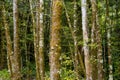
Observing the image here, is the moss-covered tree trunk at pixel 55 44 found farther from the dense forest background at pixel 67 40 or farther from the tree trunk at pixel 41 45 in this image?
the tree trunk at pixel 41 45

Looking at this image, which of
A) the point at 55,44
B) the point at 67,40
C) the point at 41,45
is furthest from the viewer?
the point at 67,40

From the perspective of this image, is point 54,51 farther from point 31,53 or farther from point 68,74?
point 31,53

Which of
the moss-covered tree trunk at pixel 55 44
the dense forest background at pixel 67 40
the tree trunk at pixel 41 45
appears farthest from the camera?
the tree trunk at pixel 41 45

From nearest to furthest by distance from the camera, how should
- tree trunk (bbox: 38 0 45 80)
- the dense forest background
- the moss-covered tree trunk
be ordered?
the moss-covered tree trunk < the dense forest background < tree trunk (bbox: 38 0 45 80)

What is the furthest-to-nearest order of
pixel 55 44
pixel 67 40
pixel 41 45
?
pixel 67 40 < pixel 41 45 < pixel 55 44

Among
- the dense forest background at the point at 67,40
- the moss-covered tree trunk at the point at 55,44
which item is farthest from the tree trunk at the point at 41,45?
the moss-covered tree trunk at the point at 55,44

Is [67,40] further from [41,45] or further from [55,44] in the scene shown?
[55,44]

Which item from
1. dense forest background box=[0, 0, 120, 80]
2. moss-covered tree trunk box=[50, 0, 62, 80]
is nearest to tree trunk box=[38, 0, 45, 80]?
dense forest background box=[0, 0, 120, 80]

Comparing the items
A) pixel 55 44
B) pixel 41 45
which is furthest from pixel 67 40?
pixel 55 44

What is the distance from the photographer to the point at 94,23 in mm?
10938

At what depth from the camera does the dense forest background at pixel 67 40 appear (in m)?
6.15

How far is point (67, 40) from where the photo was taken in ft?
64.3

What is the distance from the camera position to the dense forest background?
242 inches

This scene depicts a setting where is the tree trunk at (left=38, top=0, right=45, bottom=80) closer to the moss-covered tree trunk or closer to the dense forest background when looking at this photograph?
the dense forest background
